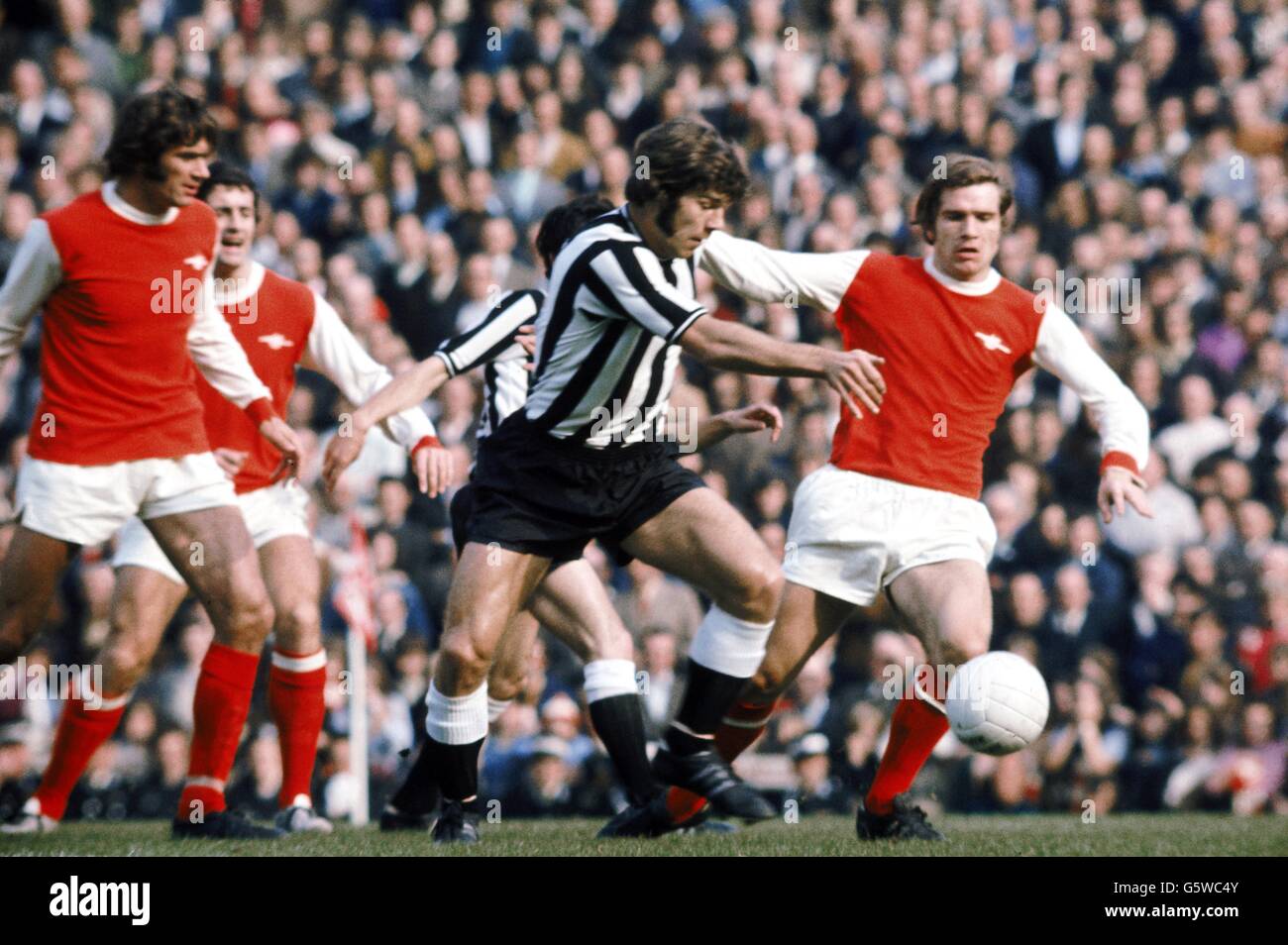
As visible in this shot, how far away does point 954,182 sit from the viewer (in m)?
6.66

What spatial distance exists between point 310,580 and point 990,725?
2996 millimetres

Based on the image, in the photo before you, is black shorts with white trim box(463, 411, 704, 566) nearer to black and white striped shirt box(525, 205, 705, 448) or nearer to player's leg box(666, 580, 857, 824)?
black and white striped shirt box(525, 205, 705, 448)

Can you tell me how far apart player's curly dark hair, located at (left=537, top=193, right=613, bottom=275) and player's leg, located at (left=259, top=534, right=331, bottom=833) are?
1652 millimetres

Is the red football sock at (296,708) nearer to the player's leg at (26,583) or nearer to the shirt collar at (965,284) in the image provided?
the player's leg at (26,583)

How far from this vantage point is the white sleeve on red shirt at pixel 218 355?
6.87 m

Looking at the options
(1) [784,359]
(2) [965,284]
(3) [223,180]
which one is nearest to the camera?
(1) [784,359]

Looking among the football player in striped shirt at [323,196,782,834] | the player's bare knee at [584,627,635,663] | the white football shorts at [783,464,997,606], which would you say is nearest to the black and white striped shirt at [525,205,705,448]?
the football player in striped shirt at [323,196,782,834]

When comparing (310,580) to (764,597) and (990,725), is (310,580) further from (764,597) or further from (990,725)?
(990,725)

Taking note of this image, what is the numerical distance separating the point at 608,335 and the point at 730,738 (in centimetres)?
167

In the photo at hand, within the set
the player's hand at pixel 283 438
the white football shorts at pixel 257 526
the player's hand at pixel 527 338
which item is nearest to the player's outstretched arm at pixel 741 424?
the player's hand at pixel 527 338

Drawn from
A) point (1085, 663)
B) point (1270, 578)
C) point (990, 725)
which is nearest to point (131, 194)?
point (990, 725)

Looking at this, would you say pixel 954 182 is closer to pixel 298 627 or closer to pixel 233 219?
pixel 233 219

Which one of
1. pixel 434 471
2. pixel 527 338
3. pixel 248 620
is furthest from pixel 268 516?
pixel 527 338

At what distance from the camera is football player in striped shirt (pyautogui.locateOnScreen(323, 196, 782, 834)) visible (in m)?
6.27
